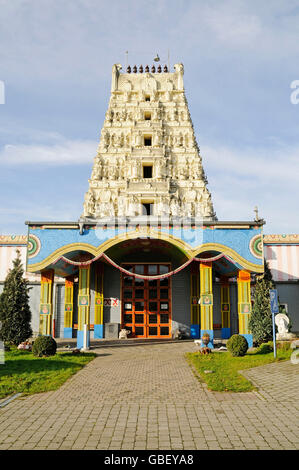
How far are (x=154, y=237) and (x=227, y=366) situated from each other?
7558mm

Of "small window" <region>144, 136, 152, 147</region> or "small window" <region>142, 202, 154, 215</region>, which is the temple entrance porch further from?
"small window" <region>144, 136, 152, 147</region>

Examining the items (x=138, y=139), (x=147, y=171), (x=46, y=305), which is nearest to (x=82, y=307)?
(x=46, y=305)

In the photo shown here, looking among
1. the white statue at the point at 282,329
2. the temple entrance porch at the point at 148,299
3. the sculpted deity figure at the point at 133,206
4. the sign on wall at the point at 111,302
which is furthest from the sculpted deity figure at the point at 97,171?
Answer: the white statue at the point at 282,329

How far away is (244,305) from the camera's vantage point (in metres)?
18.5

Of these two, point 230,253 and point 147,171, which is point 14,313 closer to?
point 230,253

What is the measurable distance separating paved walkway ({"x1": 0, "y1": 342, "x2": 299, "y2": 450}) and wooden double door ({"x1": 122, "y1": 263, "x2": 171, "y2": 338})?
36.2ft

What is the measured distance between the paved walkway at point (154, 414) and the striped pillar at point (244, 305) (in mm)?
5905

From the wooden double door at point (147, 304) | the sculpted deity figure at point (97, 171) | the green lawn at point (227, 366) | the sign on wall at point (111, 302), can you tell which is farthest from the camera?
the sculpted deity figure at point (97, 171)

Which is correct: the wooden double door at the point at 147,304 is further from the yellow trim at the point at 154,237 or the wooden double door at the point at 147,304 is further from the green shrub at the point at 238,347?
the green shrub at the point at 238,347

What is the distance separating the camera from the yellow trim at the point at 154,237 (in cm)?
1820

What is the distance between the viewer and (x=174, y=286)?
24.0 metres
